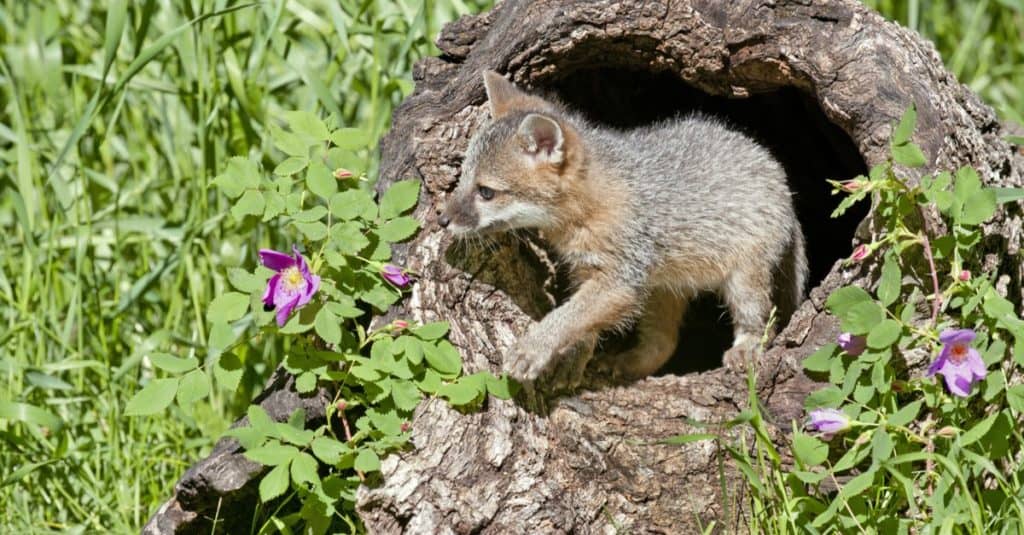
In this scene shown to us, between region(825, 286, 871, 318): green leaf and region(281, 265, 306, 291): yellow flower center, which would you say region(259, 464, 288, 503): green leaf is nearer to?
region(281, 265, 306, 291): yellow flower center

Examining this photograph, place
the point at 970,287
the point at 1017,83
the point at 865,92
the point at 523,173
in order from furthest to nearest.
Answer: the point at 1017,83 → the point at 523,173 → the point at 865,92 → the point at 970,287

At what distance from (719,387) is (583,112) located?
1614mm

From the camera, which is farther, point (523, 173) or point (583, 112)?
point (583, 112)

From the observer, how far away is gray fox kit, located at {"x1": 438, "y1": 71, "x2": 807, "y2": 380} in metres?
4.27

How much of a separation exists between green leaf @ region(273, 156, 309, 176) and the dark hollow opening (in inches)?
58.0

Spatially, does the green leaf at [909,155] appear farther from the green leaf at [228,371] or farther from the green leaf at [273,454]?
the green leaf at [228,371]

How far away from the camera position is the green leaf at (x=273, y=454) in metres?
3.49

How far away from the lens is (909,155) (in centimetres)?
357

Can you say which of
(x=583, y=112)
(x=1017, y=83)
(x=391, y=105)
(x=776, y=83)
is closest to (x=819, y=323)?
(x=776, y=83)

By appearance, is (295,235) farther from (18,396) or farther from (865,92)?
(865,92)

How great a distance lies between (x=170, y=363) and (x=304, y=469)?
56cm

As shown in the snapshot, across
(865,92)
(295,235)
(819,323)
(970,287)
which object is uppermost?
(865,92)

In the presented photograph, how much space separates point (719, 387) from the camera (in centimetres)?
419

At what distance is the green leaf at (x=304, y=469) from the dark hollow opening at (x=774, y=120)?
2.10 m
